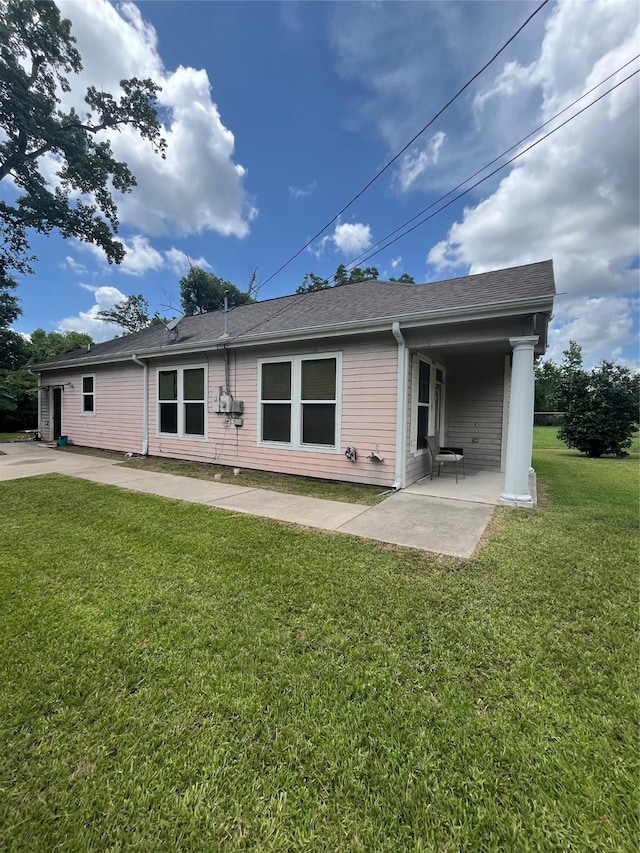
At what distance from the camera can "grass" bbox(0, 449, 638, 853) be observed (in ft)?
3.95

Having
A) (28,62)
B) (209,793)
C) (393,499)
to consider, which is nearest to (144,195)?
(28,62)

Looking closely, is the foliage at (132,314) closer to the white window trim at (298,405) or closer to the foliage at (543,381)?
the white window trim at (298,405)

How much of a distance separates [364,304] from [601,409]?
976 cm

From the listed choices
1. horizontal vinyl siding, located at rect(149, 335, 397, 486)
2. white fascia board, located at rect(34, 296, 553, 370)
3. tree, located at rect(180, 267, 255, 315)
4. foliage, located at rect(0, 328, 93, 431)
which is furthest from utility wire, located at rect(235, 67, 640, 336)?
tree, located at rect(180, 267, 255, 315)

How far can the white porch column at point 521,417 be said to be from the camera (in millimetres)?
4883

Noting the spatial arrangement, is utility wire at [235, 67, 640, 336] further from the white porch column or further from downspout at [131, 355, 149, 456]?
the white porch column

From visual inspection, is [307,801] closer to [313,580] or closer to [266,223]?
[313,580]

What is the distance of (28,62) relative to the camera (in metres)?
13.6

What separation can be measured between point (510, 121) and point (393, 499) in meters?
6.77

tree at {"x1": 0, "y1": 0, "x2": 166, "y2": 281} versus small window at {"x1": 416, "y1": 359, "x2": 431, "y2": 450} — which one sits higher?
tree at {"x1": 0, "y1": 0, "x2": 166, "y2": 281}

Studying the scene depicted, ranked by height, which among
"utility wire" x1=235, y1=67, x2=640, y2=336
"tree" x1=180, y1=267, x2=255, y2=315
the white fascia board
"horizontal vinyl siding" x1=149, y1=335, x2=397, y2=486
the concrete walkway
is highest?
"tree" x1=180, y1=267, x2=255, y2=315

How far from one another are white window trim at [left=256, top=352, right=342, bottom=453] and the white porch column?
2.72m

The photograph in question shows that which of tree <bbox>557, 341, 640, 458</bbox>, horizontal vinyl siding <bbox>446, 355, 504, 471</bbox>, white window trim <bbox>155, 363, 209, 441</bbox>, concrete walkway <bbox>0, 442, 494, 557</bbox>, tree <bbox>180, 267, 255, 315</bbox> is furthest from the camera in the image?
tree <bbox>180, 267, 255, 315</bbox>

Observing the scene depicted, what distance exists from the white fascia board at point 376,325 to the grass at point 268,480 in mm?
2582
